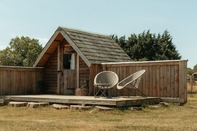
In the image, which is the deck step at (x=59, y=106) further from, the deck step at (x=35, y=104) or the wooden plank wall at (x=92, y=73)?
the wooden plank wall at (x=92, y=73)

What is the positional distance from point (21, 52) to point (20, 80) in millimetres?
51629

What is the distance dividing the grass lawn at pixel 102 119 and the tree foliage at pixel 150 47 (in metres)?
23.1

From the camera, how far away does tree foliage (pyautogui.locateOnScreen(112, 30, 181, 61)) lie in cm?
3738

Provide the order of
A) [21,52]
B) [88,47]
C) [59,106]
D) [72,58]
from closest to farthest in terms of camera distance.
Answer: [59,106], [88,47], [72,58], [21,52]

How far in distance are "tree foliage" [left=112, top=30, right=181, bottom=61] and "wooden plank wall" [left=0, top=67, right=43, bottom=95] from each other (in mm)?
18714

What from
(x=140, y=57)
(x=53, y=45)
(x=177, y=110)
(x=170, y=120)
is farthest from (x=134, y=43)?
(x=170, y=120)

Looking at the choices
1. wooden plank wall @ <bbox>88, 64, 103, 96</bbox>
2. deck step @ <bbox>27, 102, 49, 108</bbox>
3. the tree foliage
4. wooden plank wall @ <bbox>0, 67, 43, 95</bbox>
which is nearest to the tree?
the tree foliage

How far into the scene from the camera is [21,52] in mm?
69000

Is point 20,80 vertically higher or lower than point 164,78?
lower

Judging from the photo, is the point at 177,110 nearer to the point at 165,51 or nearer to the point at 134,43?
the point at 165,51

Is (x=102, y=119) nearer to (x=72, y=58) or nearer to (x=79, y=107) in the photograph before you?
(x=79, y=107)

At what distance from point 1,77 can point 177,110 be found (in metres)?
8.94

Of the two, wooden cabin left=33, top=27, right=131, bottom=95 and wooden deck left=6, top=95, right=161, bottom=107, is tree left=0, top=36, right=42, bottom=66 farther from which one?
wooden deck left=6, top=95, right=161, bottom=107

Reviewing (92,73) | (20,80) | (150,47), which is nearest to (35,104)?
(92,73)
